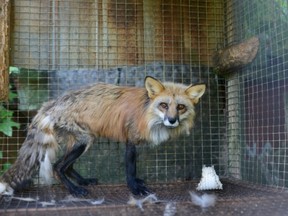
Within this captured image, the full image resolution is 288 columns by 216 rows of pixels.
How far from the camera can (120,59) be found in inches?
152

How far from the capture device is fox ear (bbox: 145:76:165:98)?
3057mm

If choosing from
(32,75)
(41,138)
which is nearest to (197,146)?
(41,138)

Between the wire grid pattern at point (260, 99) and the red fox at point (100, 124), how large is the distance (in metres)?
0.62

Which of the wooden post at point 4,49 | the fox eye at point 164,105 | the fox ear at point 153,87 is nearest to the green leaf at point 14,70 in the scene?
the wooden post at point 4,49

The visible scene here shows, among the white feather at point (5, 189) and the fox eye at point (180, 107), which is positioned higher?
the fox eye at point (180, 107)

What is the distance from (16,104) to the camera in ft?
12.0

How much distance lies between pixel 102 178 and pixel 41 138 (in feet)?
2.68

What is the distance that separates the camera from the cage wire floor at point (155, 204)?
2.41 m

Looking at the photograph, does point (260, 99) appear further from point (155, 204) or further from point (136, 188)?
point (155, 204)

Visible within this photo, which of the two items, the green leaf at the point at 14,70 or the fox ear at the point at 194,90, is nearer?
the fox ear at the point at 194,90

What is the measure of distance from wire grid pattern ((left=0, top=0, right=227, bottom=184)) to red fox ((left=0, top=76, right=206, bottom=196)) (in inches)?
18.4

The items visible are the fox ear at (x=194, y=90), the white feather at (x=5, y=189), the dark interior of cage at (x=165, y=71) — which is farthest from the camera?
the dark interior of cage at (x=165, y=71)

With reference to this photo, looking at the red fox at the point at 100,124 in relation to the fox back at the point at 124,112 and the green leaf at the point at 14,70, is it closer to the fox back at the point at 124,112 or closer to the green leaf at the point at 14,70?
the fox back at the point at 124,112

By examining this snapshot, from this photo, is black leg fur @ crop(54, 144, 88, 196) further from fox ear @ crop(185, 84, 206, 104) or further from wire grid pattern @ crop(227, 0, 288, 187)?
wire grid pattern @ crop(227, 0, 288, 187)
